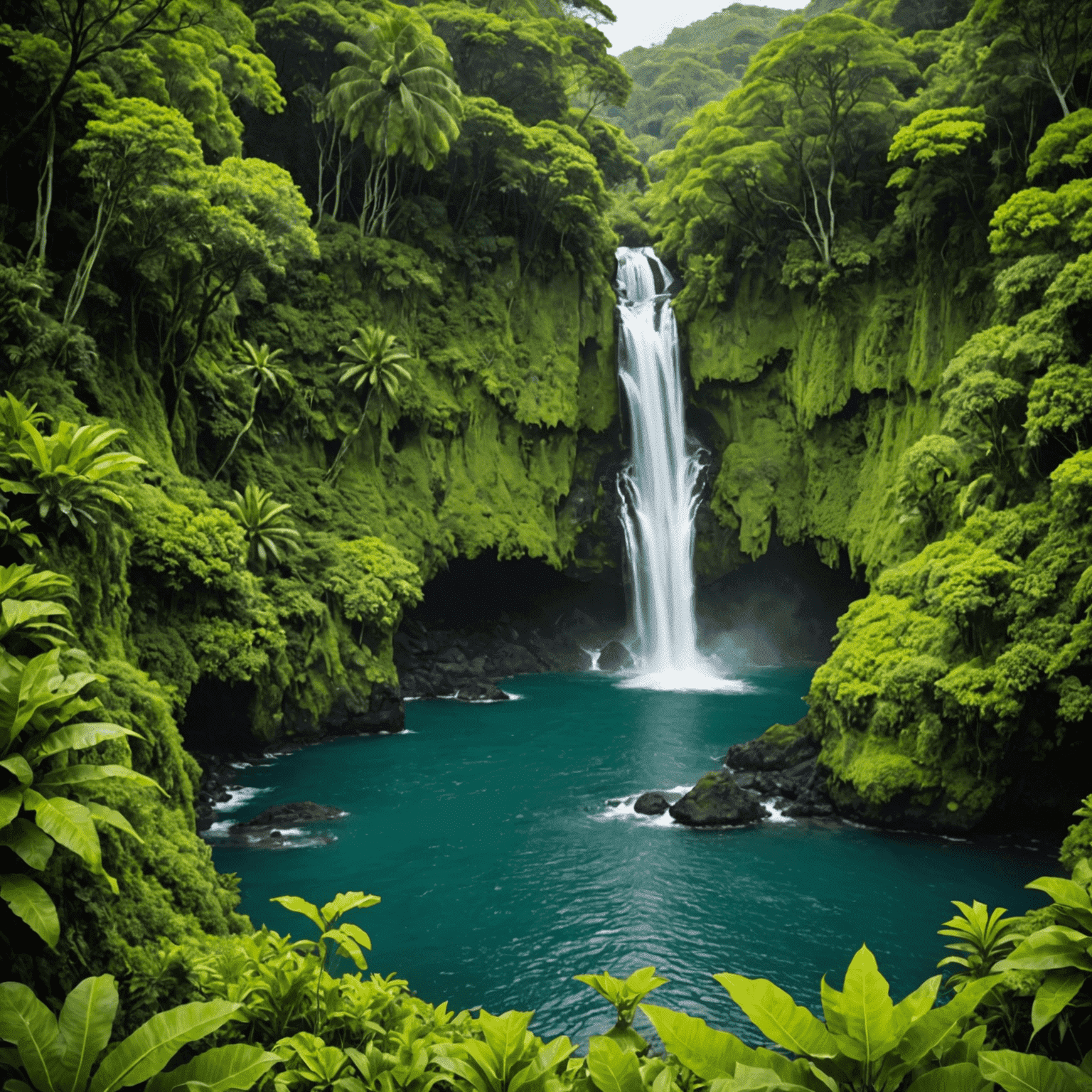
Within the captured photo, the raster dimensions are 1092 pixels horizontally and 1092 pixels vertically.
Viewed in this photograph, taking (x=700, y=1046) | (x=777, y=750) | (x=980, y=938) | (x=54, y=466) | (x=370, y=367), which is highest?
(x=370, y=367)

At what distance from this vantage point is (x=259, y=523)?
67.9 feet

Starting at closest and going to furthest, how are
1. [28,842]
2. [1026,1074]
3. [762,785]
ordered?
1. [1026,1074]
2. [28,842]
3. [762,785]

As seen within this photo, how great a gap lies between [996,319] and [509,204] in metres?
20.3

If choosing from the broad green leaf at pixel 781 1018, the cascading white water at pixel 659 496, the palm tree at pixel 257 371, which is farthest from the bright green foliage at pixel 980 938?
the cascading white water at pixel 659 496

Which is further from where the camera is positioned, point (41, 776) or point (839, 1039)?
point (41, 776)

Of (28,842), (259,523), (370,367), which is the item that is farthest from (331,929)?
(370,367)

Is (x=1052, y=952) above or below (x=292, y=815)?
above

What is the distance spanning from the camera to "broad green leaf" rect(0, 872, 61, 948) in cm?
408

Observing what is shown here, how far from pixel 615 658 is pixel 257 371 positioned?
62.3 ft

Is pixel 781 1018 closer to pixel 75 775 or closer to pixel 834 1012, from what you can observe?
pixel 834 1012

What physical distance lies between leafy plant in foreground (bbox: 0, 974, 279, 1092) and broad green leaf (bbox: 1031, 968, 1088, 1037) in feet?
10.6

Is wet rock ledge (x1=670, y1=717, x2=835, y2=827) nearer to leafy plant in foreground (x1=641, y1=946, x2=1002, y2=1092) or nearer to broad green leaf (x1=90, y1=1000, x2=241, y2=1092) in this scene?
leafy plant in foreground (x1=641, y1=946, x2=1002, y2=1092)

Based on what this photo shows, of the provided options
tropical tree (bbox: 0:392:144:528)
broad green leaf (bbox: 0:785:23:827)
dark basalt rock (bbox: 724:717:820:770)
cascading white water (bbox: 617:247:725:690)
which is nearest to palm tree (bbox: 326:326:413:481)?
cascading white water (bbox: 617:247:725:690)

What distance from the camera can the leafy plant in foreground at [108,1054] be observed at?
9.89 feet
